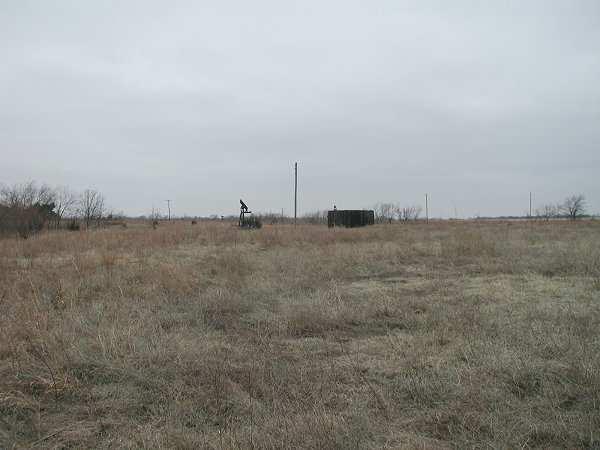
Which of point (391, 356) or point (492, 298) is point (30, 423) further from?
point (492, 298)

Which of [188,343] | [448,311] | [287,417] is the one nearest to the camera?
[287,417]

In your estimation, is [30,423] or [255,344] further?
Result: [255,344]

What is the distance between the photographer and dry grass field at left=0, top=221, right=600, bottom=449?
2393 millimetres

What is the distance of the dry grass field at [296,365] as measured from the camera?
2.39 metres

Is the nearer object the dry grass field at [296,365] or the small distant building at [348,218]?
the dry grass field at [296,365]

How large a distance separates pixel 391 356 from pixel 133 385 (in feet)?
7.19

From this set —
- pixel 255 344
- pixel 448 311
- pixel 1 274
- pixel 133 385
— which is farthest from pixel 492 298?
pixel 1 274

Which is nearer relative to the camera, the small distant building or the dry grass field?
the dry grass field

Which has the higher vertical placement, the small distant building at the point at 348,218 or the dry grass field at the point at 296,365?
the small distant building at the point at 348,218

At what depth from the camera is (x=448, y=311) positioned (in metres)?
5.12

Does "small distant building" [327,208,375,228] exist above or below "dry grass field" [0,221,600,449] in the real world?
above

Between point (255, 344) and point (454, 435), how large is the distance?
7.15 ft

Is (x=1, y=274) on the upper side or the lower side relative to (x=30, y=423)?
upper

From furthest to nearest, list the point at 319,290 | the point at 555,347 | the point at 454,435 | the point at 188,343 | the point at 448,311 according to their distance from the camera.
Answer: the point at 319,290, the point at 448,311, the point at 188,343, the point at 555,347, the point at 454,435
